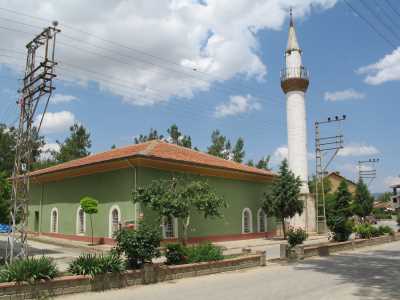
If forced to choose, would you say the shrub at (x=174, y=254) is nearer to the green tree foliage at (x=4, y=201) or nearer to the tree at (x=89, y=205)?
the green tree foliage at (x=4, y=201)

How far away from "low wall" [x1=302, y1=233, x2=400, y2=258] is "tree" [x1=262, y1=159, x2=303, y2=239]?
19.8 ft

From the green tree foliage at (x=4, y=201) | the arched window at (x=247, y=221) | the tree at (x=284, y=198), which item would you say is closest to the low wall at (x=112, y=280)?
the green tree foliage at (x=4, y=201)

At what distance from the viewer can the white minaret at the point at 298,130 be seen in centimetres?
3862

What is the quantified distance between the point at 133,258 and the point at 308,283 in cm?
497

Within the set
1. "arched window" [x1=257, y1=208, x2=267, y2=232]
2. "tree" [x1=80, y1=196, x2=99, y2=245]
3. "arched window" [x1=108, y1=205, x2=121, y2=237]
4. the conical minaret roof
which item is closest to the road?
"arched window" [x1=108, y1=205, x2=121, y2=237]

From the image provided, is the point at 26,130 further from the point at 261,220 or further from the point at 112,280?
the point at 261,220

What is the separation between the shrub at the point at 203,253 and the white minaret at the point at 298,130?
81.7 ft

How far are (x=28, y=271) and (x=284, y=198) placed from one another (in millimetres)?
23595

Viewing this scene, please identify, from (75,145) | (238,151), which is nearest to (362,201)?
(238,151)

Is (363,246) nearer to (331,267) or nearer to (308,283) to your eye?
(331,267)

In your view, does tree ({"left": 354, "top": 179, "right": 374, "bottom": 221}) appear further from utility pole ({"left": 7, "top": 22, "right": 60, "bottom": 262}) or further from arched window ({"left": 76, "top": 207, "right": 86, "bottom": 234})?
utility pole ({"left": 7, "top": 22, "right": 60, "bottom": 262})

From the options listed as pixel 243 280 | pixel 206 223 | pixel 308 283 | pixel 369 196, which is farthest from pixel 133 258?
pixel 369 196

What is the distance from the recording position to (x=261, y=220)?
3397 cm

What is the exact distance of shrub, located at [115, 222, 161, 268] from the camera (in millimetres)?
12391
